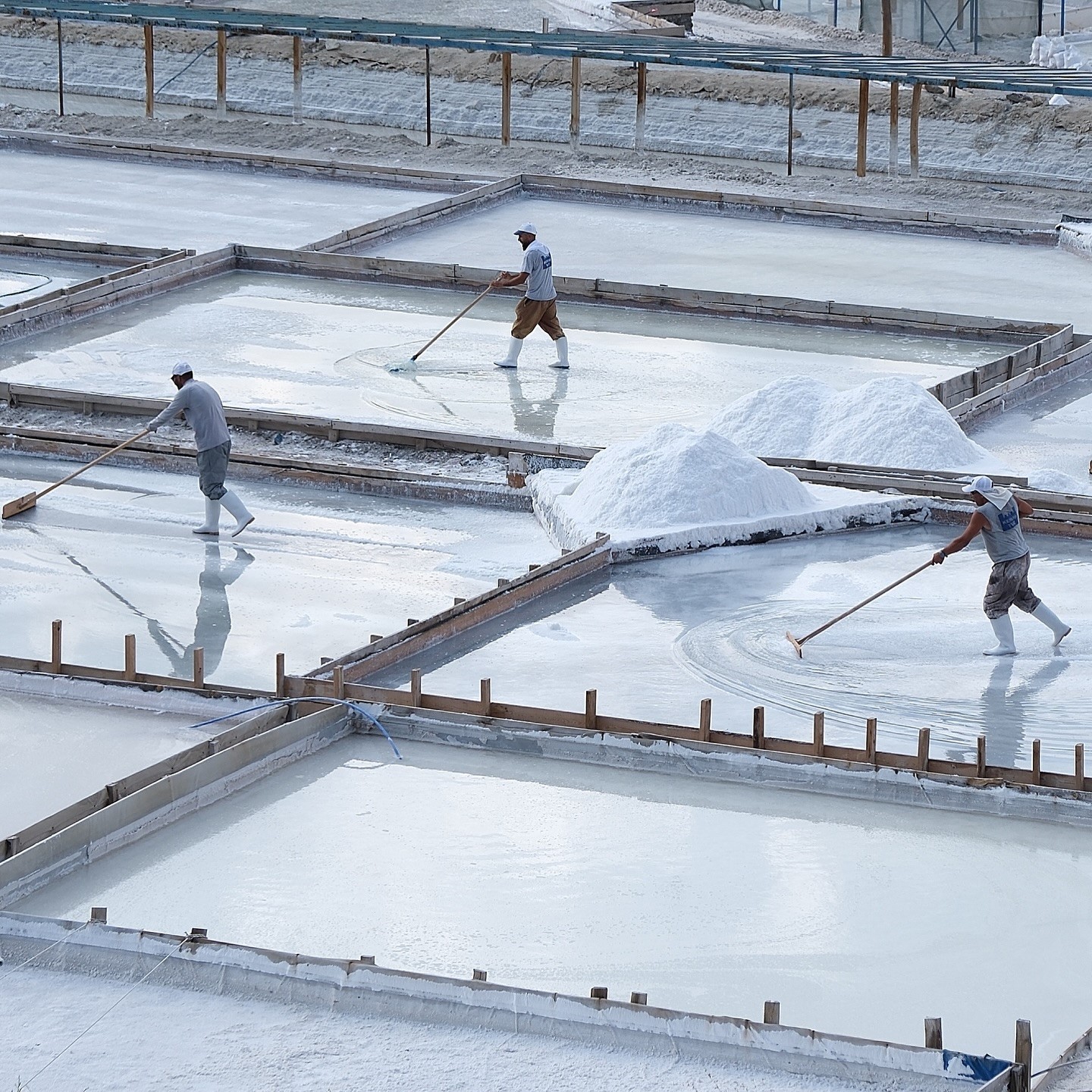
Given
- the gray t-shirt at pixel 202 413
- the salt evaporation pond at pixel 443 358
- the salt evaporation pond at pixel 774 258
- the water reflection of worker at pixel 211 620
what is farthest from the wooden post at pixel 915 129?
the water reflection of worker at pixel 211 620

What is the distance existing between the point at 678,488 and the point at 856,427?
5.77 feet

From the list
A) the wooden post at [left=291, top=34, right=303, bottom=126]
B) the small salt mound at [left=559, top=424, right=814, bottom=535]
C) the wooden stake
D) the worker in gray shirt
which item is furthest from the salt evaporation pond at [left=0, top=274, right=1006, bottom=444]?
the wooden post at [left=291, top=34, right=303, bottom=126]

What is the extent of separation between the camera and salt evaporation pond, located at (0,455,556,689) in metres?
9.08

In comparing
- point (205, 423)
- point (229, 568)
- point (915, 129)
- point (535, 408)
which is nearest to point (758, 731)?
point (229, 568)

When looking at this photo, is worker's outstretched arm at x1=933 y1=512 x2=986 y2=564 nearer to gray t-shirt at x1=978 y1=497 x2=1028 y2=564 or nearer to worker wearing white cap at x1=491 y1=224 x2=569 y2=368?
gray t-shirt at x1=978 y1=497 x2=1028 y2=564

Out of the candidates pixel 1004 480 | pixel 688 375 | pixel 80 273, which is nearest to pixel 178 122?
pixel 80 273

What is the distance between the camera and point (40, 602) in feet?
31.3

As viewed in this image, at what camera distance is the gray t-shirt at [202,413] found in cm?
1028

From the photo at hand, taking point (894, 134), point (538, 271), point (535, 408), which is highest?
point (894, 134)

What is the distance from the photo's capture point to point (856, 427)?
38.8 ft

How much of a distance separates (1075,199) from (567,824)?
1609 cm

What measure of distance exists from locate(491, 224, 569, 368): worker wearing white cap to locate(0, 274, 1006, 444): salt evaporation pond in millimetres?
334

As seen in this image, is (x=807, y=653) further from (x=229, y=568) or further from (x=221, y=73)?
(x=221, y=73)

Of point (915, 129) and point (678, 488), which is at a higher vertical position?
point (915, 129)
